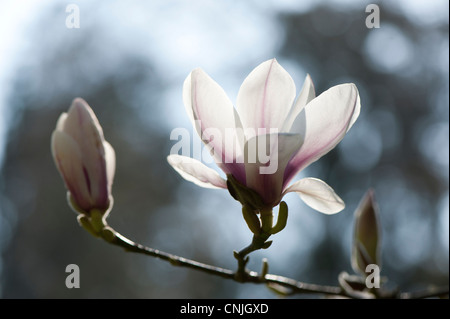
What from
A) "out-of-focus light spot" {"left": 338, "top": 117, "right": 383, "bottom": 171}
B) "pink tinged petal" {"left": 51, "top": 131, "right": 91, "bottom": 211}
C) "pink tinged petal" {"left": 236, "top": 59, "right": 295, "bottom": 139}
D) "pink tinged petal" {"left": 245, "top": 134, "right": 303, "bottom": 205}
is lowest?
"pink tinged petal" {"left": 245, "top": 134, "right": 303, "bottom": 205}

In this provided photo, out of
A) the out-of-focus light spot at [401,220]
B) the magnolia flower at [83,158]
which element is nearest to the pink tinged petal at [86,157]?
the magnolia flower at [83,158]

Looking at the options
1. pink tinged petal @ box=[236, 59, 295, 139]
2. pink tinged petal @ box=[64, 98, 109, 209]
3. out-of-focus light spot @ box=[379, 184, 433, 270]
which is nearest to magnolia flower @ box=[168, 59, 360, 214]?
pink tinged petal @ box=[236, 59, 295, 139]

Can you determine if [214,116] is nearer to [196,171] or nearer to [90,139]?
[196,171]

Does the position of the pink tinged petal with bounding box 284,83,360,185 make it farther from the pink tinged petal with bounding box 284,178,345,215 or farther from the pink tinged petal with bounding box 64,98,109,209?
the pink tinged petal with bounding box 64,98,109,209

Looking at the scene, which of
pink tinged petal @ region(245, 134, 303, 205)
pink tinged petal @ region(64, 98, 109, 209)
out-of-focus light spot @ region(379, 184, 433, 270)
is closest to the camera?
pink tinged petal @ region(245, 134, 303, 205)

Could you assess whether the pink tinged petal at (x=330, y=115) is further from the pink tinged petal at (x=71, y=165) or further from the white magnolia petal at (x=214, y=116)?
the pink tinged petal at (x=71, y=165)

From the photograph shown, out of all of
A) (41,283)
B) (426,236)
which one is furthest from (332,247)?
(41,283)
